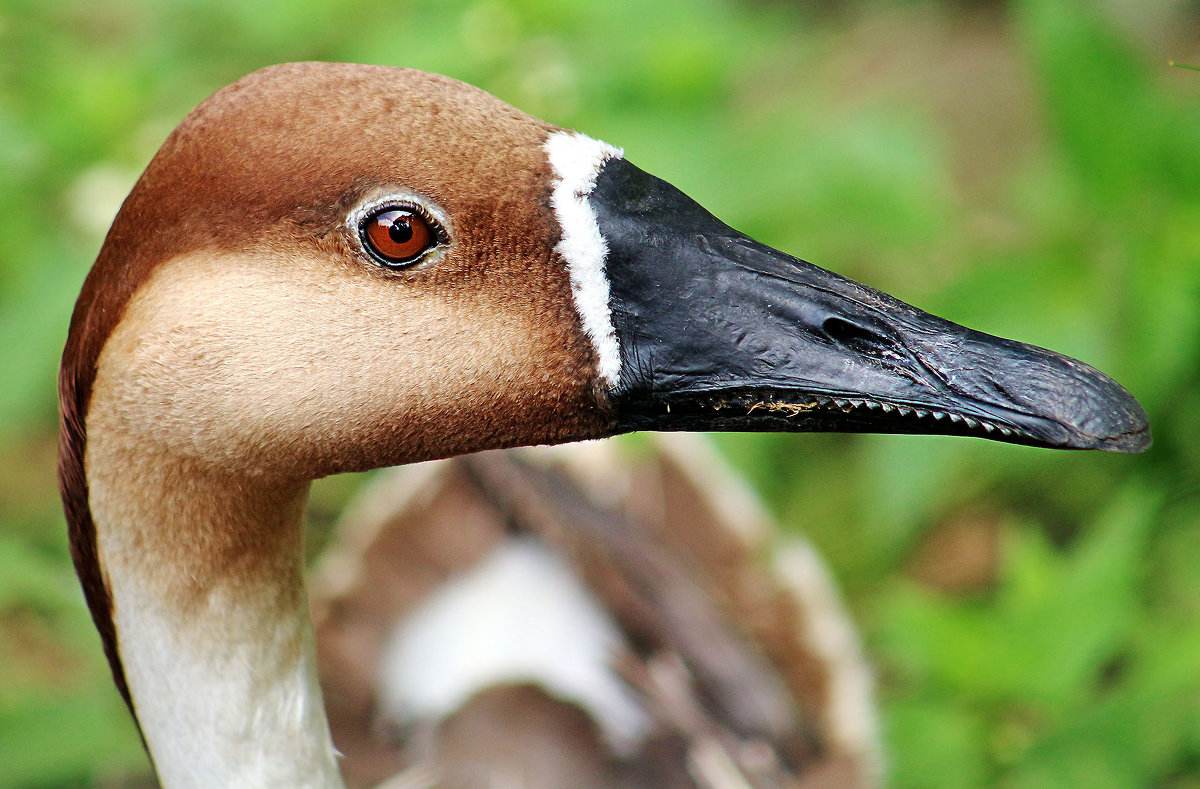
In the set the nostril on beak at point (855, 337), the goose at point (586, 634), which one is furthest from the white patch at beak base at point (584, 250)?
the goose at point (586, 634)

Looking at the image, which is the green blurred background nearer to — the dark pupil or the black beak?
the black beak

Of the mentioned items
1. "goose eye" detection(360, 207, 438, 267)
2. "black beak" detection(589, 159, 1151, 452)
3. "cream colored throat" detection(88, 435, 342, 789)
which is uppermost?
"goose eye" detection(360, 207, 438, 267)

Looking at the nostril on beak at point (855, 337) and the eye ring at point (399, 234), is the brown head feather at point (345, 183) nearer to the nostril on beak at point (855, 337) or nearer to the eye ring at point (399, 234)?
the eye ring at point (399, 234)

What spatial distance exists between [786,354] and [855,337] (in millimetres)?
82

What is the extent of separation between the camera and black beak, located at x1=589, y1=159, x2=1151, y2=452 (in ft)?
4.09

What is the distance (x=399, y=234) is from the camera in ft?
4.17

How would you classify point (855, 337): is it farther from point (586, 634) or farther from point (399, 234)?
point (586, 634)

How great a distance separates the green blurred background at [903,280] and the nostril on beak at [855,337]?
1223 millimetres

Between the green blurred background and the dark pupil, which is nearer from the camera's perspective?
the dark pupil

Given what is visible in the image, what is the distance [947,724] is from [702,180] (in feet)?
4.61

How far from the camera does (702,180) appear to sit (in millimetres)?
2885

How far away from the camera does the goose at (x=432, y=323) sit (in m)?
1.27

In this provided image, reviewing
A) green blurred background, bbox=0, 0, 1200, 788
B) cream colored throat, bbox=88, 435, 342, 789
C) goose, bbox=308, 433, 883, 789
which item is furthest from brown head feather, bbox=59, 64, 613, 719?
green blurred background, bbox=0, 0, 1200, 788

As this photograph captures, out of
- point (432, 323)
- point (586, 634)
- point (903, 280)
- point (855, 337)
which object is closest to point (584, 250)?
point (432, 323)
